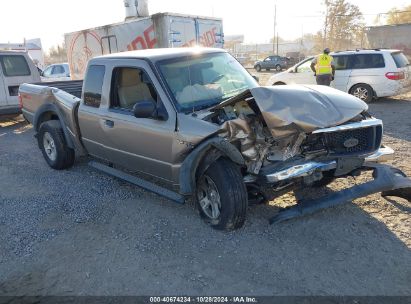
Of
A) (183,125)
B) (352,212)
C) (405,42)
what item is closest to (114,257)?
(183,125)

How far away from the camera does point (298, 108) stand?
379cm

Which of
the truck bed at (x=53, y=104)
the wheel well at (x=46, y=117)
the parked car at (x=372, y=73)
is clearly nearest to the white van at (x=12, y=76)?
the truck bed at (x=53, y=104)

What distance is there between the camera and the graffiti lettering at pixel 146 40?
1223cm

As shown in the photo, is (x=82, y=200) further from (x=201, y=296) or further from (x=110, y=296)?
(x=201, y=296)

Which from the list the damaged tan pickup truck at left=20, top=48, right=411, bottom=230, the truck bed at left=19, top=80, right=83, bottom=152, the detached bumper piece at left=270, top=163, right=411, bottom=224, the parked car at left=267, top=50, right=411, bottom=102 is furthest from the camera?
the parked car at left=267, top=50, right=411, bottom=102

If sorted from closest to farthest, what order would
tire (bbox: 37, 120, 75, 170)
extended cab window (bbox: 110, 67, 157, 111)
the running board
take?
the running board → extended cab window (bbox: 110, 67, 157, 111) → tire (bbox: 37, 120, 75, 170)

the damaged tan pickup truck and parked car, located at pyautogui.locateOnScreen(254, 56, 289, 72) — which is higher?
the damaged tan pickup truck

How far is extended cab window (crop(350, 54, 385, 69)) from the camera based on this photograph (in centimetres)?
1134

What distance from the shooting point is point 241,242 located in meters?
3.90

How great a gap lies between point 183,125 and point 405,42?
29.1m

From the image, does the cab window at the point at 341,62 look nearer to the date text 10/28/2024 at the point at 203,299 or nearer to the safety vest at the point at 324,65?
the safety vest at the point at 324,65

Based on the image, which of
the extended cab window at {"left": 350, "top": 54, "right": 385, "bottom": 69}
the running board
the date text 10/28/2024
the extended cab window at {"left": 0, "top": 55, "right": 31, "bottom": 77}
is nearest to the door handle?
the running board

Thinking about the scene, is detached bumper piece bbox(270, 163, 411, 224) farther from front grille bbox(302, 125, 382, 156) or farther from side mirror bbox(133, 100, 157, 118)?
side mirror bbox(133, 100, 157, 118)

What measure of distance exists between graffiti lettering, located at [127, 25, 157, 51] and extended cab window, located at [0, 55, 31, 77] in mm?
3426
